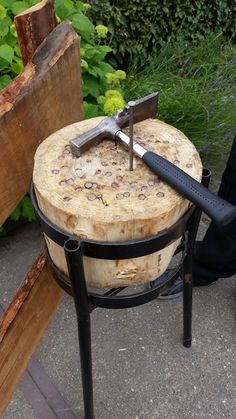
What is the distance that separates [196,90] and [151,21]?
1.07 metres

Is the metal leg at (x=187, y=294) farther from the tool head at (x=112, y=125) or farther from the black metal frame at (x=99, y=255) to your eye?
the tool head at (x=112, y=125)

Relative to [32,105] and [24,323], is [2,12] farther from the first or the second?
[24,323]

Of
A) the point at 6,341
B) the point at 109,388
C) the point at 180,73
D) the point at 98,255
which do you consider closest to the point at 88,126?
the point at 98,255

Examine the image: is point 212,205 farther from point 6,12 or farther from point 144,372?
point 6,12

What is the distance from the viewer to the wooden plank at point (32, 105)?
1249 millimetres

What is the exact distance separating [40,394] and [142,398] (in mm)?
425

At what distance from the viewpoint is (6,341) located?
58.2 inches

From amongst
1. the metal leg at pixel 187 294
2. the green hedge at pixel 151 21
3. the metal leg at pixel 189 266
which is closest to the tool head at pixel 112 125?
the metal leg at pixel 189 266

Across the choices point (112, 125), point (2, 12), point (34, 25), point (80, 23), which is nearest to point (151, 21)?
point (80, 23)

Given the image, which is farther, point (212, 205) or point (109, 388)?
point (109, 388)

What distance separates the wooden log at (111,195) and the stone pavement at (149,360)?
0.83 metres

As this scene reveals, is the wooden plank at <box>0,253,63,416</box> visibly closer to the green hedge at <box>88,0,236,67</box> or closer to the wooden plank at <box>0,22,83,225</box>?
the wooden plank at <box>0,22,83,225</box>

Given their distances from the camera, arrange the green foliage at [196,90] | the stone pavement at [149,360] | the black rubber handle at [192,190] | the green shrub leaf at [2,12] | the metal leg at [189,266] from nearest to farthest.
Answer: the black rubber handle at [192,190], the metal leg at [189,266], the stone pavement at [149,360], the green shrub leaf at [2,12], the green foliage at [196,90]

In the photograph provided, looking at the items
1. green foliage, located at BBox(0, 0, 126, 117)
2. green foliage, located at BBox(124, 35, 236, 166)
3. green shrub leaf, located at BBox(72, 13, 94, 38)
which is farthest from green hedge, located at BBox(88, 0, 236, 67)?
green shrub leaf, located at BBox(72, 13, 94, 38)
